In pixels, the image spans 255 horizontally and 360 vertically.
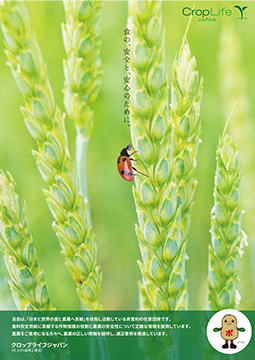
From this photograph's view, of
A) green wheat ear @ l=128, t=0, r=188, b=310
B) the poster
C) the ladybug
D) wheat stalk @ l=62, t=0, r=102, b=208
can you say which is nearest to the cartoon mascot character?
the poster

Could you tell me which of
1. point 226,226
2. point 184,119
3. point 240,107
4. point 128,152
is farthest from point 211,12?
point 226,226

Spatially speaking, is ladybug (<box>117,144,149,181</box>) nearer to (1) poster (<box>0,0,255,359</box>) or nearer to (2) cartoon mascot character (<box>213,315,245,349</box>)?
(1) poster (<box>0,0,255,359</box>)

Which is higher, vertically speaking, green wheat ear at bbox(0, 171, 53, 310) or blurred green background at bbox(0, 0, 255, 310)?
blurred green background at bbox(0, 0, 255, 310)

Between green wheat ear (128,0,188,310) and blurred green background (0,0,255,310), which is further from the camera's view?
blurred green background (0,0,255,310)

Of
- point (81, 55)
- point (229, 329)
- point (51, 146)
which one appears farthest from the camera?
point (229, 329)

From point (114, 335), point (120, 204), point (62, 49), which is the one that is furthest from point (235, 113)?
point (114, 335)

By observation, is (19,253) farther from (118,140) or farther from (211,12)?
(211,12)
